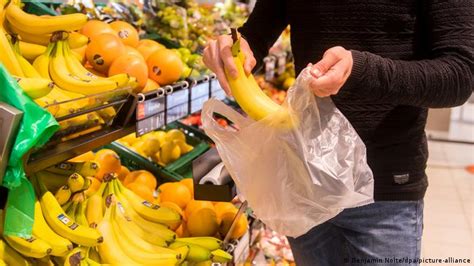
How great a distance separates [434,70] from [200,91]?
0.98 metres

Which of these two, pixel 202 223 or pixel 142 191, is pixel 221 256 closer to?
pixel 202 223

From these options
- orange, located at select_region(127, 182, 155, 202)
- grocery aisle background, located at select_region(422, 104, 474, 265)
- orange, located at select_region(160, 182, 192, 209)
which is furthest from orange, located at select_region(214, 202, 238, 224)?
grocery aisle background, located at select_region(422, 104, 474, 265)

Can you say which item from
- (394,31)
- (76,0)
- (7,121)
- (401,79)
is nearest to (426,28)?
(394,31)

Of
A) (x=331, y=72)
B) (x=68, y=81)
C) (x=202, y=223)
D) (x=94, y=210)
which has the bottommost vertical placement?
(x=202, y=223)

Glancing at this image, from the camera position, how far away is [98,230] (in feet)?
4.36

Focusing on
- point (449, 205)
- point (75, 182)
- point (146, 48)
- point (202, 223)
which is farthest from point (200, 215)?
point (449, 205)

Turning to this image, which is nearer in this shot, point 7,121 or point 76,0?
point 7,121

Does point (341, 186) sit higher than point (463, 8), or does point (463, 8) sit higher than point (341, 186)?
point (463, 8)

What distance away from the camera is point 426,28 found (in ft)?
4.02

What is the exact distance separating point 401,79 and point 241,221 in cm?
78

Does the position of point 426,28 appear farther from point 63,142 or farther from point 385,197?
point 63,142

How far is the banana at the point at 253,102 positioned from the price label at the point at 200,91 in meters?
0.70

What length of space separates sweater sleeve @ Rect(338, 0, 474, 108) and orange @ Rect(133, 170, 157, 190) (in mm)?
916

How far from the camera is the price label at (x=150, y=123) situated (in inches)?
58.2
